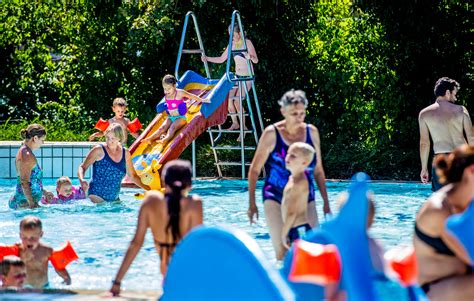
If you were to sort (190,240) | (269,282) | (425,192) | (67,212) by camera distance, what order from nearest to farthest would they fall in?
(269,282) < (190,240) < (67,212) < (425,192)

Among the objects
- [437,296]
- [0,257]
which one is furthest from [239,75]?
[437,296]

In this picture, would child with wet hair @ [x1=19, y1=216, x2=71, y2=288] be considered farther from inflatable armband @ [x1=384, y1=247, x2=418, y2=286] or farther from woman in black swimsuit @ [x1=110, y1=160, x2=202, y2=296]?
inflatable armband @ [x1=384, y1=247, x2=418, y2=286]

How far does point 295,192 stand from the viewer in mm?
6840

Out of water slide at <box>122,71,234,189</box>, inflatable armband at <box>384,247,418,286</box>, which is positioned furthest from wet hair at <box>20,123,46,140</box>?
inflatable armband at <box>384,247,418,286</box>

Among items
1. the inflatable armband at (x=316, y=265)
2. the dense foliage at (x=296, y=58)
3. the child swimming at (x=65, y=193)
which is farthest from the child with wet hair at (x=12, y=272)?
the dense foliage at (x=296, y=58)

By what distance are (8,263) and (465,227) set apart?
3.16m

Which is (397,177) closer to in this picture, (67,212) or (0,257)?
(67,212)

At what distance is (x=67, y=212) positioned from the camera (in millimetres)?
11609

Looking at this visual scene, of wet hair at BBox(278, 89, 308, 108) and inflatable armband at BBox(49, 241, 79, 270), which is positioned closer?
inflatable armband at BBox(49, 241, 79, 270)

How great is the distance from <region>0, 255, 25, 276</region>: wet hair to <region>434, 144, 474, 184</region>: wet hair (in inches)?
111

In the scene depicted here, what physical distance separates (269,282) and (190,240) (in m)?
0.52

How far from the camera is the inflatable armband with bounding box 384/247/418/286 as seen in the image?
479cm

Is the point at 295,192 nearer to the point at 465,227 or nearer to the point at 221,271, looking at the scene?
the point at 221,271

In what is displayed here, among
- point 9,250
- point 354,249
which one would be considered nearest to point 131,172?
point 9,250
